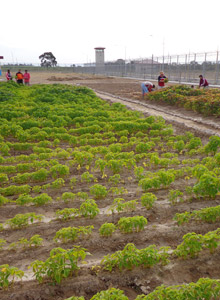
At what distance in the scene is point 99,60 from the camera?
2591 inches

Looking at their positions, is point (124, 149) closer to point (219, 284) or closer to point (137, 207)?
point (137, 207)

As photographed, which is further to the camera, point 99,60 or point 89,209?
point 99,60

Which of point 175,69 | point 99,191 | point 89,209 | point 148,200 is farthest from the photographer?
point 175,69

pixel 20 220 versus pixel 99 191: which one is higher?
pixel 99 191

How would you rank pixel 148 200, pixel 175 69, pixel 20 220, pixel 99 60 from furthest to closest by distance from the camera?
pixel 99 60, pixel 175 69, pixel 148 200, pixel 20 220

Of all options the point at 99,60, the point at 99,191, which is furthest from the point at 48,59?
the point at 99,191

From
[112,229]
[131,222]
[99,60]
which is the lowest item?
[112,229]

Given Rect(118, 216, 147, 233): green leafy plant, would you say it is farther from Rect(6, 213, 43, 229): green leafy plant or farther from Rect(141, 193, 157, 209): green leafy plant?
Rect(6, 213, 43, 229): green leafy plant

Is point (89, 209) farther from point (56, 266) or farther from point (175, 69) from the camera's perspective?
point (175, 69)

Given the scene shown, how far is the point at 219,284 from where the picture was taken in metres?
3.11

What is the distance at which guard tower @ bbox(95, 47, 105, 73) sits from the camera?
6456 centimetres

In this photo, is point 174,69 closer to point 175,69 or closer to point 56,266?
point 175,69

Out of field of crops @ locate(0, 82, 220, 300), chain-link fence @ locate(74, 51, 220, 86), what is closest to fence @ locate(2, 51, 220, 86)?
chain-link fence @ locate(74, 51, 220, 86)

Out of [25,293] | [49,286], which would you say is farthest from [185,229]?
[25,293]
